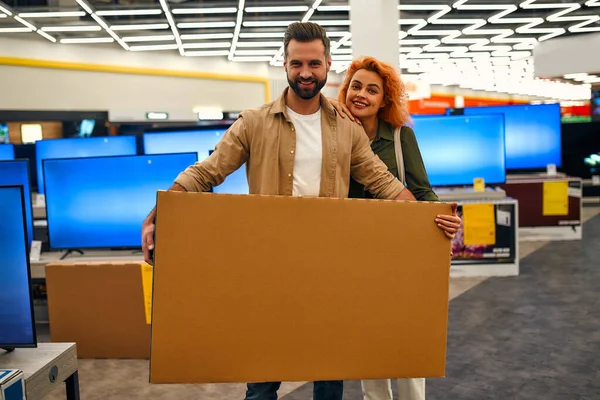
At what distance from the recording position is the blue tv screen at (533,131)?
5.92 meters

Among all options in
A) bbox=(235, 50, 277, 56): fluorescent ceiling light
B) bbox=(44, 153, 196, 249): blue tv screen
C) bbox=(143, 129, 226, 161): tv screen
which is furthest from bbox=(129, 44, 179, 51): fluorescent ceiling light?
bbox=(44, 153, 196, 249): blue tv screen

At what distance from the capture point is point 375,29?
5.67m

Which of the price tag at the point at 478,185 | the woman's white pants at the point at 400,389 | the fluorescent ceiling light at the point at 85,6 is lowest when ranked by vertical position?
the woman's white pants at the point at 400,389

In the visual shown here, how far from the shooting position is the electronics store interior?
144 centimetres

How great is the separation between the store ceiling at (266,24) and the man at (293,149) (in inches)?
304

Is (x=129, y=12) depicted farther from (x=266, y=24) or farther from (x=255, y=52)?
(x=255, y=52)

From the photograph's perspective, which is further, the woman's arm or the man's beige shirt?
the woman's arm

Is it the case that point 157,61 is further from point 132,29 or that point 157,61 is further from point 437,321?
point 437,321

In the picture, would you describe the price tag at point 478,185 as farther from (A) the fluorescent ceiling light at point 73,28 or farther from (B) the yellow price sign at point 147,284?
(A) the fluorescent ceiling light at point 73,28

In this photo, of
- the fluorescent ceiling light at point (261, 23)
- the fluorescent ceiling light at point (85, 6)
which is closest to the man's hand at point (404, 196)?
the fluorescent ceiling light at point (85, 6)

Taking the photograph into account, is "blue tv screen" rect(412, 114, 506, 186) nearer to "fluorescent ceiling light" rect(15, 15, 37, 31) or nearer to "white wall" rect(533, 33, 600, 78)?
"fluorescent ceiling light" rect(15, 15, 37, 31)

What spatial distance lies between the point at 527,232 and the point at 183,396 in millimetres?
4335

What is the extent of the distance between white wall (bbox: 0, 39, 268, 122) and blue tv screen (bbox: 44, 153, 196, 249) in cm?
993

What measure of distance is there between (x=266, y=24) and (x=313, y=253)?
10.3 meters
